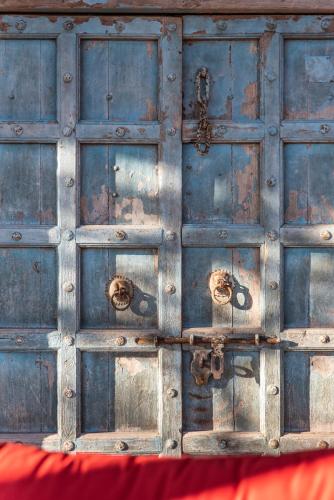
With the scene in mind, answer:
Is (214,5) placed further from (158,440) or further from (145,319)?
(158,440)

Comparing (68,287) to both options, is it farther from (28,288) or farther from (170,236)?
(170,236)

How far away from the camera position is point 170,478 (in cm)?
92

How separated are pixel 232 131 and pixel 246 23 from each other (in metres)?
Result: 0.38

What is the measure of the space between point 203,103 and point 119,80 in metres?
0.32

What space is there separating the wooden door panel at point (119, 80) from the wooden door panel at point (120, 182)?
0.40 ft

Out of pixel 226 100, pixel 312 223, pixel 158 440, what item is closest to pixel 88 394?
pixel 158 440

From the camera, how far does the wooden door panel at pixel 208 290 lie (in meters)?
1.91

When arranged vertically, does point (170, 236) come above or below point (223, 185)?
below

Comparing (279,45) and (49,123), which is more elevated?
(279,45)

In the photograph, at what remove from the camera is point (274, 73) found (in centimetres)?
185

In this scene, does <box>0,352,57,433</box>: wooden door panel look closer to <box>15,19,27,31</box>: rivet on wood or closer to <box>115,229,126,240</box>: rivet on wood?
<box>115,229,126,240</box>: rivet on wood

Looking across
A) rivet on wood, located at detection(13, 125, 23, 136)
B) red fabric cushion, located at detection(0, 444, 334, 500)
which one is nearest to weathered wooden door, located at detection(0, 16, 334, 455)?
rivet on wood, located at detection(13, 125, 23, 136)

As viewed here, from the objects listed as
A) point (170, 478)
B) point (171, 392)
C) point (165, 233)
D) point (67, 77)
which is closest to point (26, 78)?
point (67, 77)

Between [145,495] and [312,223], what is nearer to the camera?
[145,495]
